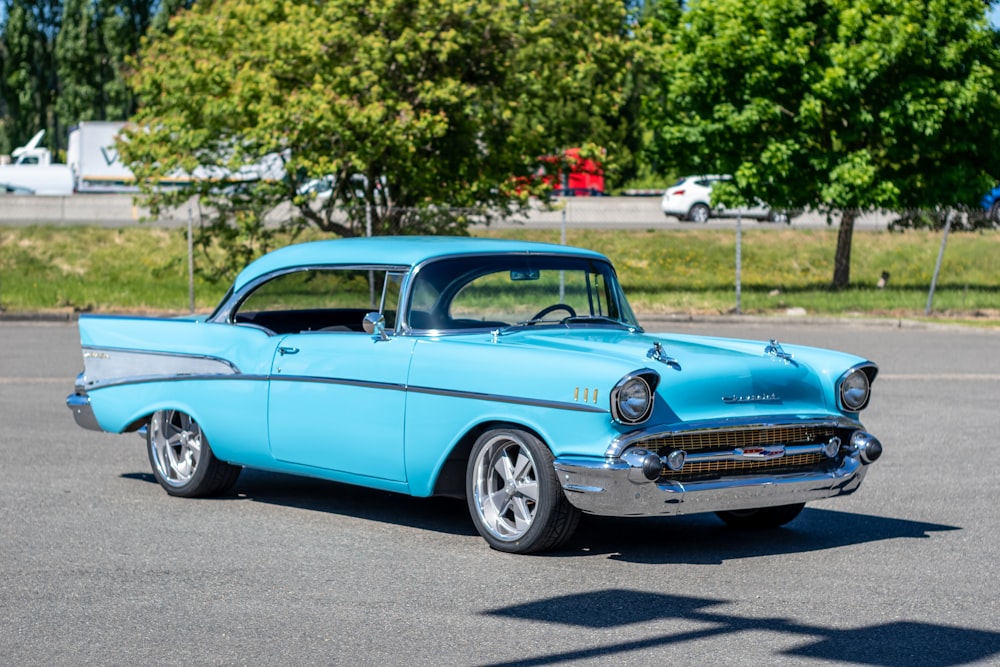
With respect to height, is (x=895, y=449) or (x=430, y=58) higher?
(x=430, y=58)

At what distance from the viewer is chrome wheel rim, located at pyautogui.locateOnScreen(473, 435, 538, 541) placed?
24.0ft

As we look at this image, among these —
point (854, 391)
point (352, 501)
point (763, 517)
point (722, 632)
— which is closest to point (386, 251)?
point (352, 501)

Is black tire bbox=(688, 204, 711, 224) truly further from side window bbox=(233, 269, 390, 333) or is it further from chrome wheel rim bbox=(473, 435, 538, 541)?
chrome wheel rim bbox=(473, 435, 538, 541)

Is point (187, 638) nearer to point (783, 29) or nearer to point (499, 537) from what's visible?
point (499, 537)

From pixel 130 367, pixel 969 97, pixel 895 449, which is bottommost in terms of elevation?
pixel 895 449

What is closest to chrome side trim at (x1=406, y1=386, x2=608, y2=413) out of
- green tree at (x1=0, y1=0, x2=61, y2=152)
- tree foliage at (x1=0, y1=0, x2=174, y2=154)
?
tree foliage at (x1=0, y1=0, x2=174, y2=154)

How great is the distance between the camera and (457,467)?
7.71 m

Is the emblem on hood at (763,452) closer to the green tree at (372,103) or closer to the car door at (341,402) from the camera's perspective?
the car door at (341,402)

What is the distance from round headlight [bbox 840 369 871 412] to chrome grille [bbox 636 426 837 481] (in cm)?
27

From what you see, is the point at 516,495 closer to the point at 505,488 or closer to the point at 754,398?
the point at 505,488

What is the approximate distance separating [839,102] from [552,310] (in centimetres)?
2326

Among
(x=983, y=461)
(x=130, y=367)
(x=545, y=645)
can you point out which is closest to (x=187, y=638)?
(x=545, y=645)

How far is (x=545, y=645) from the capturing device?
5551mm

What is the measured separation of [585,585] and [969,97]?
2456cm
